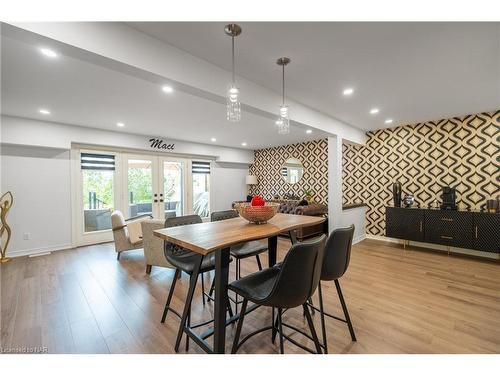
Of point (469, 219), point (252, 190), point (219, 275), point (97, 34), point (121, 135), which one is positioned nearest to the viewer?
point (219, 275)

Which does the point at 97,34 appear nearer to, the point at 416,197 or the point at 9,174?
the point at 9,174

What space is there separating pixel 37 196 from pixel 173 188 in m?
2.83

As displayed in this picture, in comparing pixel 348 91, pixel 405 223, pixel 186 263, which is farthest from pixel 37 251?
pixel 405 223

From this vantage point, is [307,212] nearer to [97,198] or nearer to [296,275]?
[296,275]

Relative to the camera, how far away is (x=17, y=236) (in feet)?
13.4

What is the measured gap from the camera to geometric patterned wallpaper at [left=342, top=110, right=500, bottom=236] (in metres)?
3.81

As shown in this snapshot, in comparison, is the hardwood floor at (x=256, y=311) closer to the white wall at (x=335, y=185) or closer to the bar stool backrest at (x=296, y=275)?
the bar stool backrest at (x=296, y=275)

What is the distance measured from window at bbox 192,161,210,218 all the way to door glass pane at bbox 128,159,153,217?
4.45 ft

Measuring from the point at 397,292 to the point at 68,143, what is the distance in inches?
234

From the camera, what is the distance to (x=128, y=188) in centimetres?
542

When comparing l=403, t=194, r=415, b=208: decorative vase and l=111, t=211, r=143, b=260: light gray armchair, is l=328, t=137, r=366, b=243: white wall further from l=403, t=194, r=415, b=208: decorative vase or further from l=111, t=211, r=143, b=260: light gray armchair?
l=111, t=211, r=143, b=260: light gray armchair

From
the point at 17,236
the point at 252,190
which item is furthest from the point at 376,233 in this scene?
the point at 17,236

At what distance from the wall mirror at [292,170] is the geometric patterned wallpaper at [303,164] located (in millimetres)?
95

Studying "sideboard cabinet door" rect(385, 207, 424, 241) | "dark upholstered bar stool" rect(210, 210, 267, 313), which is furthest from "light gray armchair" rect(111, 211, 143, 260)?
"sideboard cabinet door" rect(385, 207, 424, 241)
